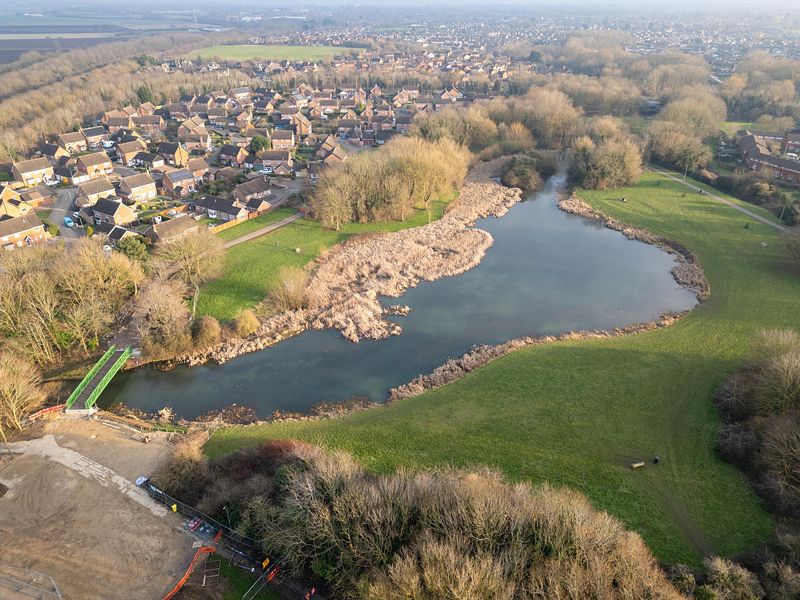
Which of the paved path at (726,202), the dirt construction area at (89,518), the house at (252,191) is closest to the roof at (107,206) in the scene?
the house at (252,191)

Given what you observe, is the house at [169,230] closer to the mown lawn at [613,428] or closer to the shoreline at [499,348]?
the shoreline at [499,348]

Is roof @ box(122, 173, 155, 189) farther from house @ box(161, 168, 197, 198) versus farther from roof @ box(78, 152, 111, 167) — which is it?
roof @ box(78, 152, 111, 167)

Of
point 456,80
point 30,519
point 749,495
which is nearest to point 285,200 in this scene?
point 30,519

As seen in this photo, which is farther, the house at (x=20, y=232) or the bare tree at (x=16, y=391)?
the house at (x=20, y=232)

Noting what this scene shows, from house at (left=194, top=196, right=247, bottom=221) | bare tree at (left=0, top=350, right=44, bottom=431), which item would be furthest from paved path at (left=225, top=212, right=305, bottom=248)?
bare tree at (left=0, top=350, right=44, bottom=431)

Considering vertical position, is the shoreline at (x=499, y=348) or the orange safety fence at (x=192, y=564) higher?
the orange safety fence at (x=192, y=564)

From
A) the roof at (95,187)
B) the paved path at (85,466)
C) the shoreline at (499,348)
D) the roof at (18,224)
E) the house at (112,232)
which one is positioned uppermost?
the roof at (95,187)
